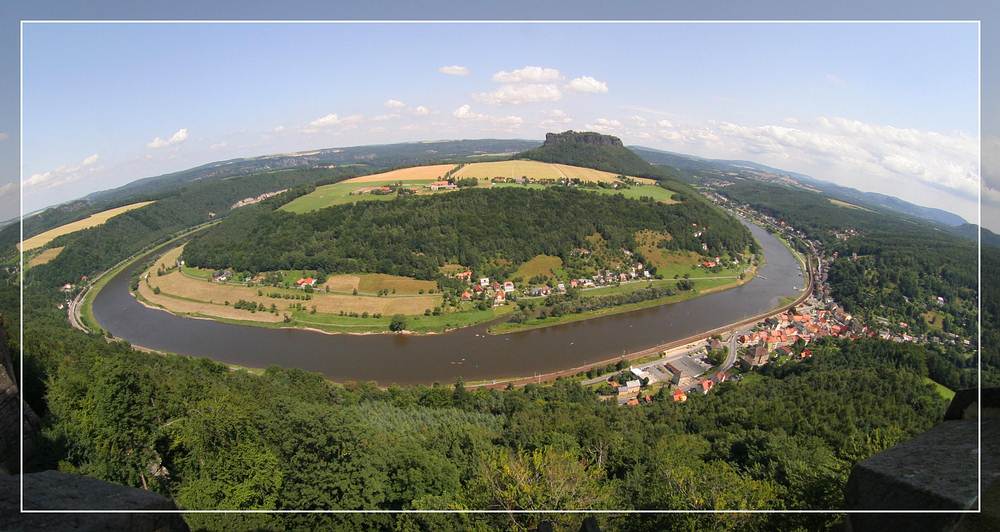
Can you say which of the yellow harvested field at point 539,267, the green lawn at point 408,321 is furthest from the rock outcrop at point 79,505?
the yellow harvested field at point 539,267

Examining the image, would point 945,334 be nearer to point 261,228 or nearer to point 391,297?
point 391,297

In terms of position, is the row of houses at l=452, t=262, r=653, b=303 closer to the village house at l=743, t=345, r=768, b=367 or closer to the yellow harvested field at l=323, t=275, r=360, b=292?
the yellow harvested field at l=323, t=275, r=360, b=292

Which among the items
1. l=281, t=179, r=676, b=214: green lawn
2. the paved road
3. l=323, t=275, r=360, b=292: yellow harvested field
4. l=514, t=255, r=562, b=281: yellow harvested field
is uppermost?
l=281, t=179, r=676, b=214: green lawn

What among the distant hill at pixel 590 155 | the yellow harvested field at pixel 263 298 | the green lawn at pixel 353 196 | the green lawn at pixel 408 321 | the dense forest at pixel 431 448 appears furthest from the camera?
the distant hill at pixel 590 155

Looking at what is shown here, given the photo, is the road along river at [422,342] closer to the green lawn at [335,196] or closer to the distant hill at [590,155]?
the green lawn at [335,196]

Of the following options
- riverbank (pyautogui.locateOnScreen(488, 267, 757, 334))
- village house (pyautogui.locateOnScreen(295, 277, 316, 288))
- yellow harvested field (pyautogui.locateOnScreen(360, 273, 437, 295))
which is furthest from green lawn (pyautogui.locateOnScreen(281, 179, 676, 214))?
village house (pyautogui.locateOnScreen(295, 277, 316, 288))

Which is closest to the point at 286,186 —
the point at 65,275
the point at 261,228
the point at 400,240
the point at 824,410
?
the point at 261,228
